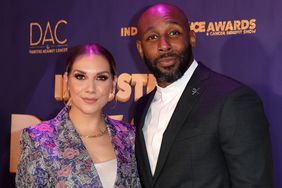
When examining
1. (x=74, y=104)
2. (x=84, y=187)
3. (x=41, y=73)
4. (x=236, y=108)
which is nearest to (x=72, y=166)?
(x=84, y=187)

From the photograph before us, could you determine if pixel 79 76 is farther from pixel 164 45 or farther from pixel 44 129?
pixel 164 45

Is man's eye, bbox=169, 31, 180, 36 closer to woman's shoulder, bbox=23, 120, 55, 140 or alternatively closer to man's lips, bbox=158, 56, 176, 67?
man's lips, bbox=158, 56, 176, 67

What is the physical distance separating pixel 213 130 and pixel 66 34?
7.53ft

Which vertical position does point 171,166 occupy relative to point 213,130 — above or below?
below

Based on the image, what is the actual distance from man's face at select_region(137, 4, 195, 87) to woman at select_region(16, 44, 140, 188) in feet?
0.78

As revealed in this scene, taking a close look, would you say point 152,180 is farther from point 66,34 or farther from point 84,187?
point 66,34

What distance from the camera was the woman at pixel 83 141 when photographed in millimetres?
2002

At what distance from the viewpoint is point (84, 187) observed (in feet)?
6.64

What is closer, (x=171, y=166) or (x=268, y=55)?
(x=171, y=166)

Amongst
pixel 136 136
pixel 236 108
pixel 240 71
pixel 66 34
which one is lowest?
pixel 136 136

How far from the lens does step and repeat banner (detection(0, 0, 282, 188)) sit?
3006 millimetres

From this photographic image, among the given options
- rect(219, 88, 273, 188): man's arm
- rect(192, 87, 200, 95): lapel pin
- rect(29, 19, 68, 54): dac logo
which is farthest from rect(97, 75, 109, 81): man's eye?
rect(29, 19, 68, 54): dac logo

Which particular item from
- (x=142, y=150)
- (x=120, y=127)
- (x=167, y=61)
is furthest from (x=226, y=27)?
(x=142, y=150)

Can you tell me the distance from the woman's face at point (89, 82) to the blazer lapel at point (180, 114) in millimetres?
396
